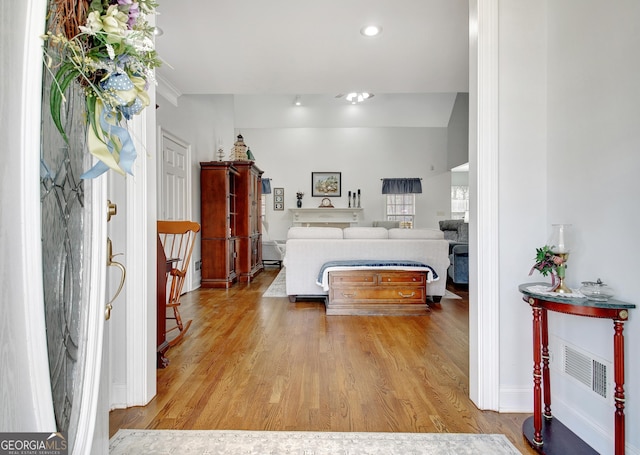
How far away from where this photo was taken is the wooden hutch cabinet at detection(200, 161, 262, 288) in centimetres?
498

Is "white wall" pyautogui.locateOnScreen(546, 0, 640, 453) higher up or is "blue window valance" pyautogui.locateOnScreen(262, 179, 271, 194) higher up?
"blue window valance" pyautogui.locateOnScreen(262, 179, 271, 194)

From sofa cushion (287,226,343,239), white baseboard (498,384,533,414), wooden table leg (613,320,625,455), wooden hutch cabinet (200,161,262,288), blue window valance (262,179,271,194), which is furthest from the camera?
blue window valance (262,179,271,194)

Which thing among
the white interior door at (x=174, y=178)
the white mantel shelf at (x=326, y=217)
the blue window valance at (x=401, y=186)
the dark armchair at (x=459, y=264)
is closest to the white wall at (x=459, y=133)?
the blue window valance at (x=401, y=186)

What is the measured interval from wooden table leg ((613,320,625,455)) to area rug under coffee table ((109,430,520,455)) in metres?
0.37

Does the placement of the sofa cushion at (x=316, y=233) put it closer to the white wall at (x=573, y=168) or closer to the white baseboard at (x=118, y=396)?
the white wall at (x=573, y=168)

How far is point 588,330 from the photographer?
1464mm

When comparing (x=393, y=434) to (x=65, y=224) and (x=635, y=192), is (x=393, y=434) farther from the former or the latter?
(x=65, y=224)

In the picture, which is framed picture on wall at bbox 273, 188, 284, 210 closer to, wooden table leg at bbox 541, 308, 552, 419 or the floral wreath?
wooden table leg at bbox 541, 308, 552, 419

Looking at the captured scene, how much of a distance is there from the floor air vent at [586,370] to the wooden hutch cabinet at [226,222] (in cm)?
426

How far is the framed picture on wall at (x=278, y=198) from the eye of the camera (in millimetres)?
9179

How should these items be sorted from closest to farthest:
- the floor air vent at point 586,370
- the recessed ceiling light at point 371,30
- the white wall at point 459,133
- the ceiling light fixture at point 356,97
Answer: the floor air vent at point 586,370 < the recessed ceiling light at point 371,30 < the white wall at point 459,133 < the ceiling light fixture at point 356,97

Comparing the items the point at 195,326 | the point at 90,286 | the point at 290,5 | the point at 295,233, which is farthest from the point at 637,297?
the point at 295,233

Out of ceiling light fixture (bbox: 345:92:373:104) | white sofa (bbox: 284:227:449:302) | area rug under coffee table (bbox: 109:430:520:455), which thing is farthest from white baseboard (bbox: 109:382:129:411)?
ceiling light fixture (bbox: 345:92:373:104)

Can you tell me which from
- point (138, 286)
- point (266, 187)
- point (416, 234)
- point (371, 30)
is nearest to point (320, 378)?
point (138, 286)
